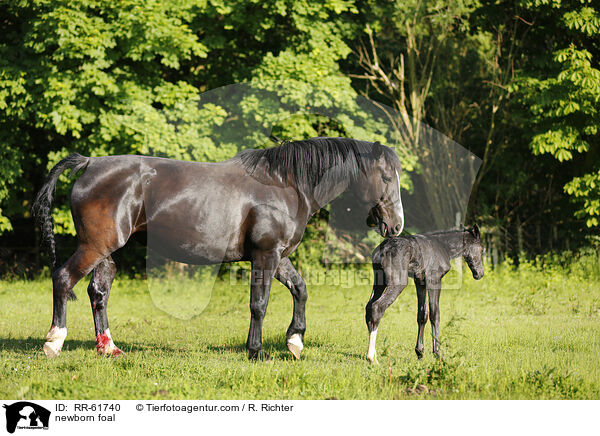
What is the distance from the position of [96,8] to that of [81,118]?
2.83 meters

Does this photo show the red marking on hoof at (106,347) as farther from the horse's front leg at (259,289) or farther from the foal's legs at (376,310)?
the foal's legs at (376,310)

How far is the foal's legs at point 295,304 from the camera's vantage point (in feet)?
22.4

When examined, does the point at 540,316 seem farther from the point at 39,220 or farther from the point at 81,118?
the point at 81,118

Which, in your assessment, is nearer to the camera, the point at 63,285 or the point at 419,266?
the point at 63,285

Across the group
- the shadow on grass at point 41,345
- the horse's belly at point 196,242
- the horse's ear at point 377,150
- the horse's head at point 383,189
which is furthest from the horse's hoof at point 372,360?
the shadow on grass at point 41,345

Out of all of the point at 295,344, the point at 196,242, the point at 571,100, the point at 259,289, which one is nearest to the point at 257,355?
the point at 295,344

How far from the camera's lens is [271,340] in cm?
816

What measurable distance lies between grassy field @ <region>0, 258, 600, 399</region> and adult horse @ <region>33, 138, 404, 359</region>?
84 cm

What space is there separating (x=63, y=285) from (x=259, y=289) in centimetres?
213

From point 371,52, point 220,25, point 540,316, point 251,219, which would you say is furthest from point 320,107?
point 251,219

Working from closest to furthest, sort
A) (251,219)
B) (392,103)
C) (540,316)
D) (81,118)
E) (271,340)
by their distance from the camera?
(251,219), (271,340), (540,316), (81,118), (392,103)

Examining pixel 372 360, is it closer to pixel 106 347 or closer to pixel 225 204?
pixel 225 204

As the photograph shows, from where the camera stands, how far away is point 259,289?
661 centimetres
